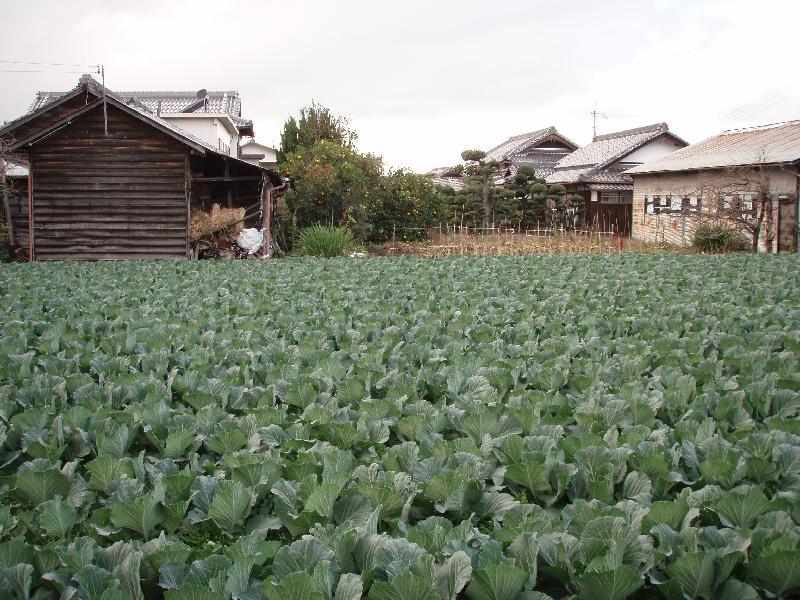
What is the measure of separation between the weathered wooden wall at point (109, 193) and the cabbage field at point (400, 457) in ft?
39.7

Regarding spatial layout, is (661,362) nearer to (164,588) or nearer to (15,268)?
(164,588)

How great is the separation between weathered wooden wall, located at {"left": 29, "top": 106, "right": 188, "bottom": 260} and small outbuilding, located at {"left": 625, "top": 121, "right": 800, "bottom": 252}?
55.0 feet

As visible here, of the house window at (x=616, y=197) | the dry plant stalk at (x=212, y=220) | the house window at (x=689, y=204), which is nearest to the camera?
the dry plant stalk at (x=212, y=220)

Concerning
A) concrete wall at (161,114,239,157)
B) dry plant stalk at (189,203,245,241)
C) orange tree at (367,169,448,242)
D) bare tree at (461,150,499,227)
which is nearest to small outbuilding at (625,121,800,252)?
bare tree at (461,150,499,227)

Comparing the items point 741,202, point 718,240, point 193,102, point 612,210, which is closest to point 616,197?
point 612,210

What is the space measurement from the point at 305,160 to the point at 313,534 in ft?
78.7

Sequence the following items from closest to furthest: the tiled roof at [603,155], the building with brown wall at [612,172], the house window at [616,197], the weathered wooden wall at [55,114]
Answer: the weathered wooden wall at [55,114] → the building with brown wall at [612,172] → the house window at [616,197] → the tiled roof at [603,155]

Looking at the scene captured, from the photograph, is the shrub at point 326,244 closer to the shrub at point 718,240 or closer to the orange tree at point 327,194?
the orange tree at point 327,194

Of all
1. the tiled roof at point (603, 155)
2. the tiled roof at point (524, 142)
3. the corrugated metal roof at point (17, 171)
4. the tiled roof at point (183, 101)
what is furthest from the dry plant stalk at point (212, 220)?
the tiled roof at point (524, 142)

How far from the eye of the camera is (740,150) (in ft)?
89.4

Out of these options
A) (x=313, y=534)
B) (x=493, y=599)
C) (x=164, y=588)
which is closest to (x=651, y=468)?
(x=493, y=599)

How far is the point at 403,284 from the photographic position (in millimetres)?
9805

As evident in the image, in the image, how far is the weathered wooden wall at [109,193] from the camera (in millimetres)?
18125

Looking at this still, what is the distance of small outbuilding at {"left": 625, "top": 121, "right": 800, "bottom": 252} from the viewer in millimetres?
23473
